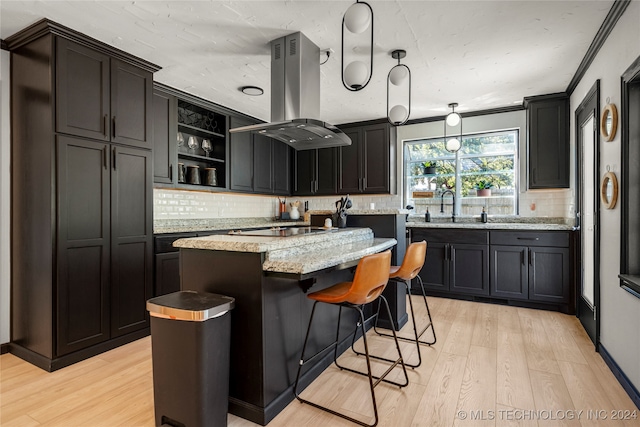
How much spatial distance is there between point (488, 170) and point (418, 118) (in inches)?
50.0

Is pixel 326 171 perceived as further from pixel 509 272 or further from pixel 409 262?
pixel 409 262

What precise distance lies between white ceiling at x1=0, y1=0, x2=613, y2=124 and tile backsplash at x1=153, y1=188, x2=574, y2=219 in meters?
1.31

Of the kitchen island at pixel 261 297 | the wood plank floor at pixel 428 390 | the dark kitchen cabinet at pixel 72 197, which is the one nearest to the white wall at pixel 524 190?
the wood plank floor at pixel 428 390

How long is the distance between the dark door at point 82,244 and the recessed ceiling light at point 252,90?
1.66m

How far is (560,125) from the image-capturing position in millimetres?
4043

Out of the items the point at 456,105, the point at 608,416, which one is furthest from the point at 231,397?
the point at 456,105

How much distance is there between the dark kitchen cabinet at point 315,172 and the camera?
18.5ft

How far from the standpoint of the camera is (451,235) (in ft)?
14.1

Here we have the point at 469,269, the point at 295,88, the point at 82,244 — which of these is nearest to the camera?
the point at 82,244

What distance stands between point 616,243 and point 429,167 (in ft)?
9.60

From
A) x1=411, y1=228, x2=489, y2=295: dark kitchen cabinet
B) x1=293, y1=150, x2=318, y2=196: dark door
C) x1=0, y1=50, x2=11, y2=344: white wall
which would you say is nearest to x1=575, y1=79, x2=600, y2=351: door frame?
x1=411, y1=228, x2=489, y2=295: dark kitchen cabinet

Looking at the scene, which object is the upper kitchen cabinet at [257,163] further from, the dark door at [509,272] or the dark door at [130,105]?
the dark door at [509,272]

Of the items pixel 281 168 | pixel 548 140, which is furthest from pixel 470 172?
pixel 281 168

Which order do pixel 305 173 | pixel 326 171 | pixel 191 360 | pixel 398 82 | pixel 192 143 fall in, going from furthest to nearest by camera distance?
1. pixel 305 173
2. pixel 326 171
3. pixel 192 143
4. pixel 398 82
5. pixel 191 360
